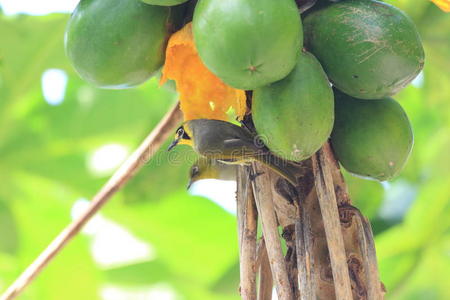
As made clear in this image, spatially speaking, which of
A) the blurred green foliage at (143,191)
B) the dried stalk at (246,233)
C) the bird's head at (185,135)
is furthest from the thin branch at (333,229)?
the blurred green foliage at (143,191)

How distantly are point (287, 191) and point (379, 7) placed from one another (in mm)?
379

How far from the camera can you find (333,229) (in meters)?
1.13

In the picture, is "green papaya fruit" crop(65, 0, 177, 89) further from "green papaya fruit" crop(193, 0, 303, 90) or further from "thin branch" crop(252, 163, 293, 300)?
"thin branch" crop(252, 163, 293, 300)

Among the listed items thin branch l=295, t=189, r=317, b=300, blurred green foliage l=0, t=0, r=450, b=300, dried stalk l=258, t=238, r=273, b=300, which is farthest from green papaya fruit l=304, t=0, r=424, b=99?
blurred green foliage l=0, t=0, r=450, b=300

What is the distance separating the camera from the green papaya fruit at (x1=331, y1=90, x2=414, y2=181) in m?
1.22

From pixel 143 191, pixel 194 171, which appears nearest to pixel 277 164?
pixel 194 171

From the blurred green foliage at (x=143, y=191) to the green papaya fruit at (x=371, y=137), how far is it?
0.86 m

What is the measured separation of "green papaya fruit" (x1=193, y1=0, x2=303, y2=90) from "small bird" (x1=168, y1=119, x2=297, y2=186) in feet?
0.51

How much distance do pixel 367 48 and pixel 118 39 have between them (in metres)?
0.46

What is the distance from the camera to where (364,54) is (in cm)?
116

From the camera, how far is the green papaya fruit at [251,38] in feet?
3.42

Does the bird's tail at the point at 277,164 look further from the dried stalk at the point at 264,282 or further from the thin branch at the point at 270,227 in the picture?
the dried stalk at the point at 264,282

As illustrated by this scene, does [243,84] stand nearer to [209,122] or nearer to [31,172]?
[209,122]

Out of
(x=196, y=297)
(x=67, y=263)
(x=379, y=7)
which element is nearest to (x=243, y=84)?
(x=379, y=7)
